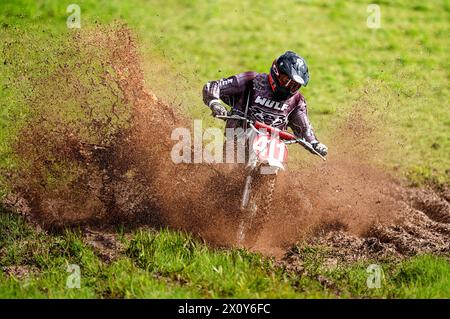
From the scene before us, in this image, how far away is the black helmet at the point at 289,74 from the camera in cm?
832

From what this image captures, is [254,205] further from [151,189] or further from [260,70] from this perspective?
[260,70]

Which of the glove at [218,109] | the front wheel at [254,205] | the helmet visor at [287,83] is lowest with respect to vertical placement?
the front wheel at [254,205]

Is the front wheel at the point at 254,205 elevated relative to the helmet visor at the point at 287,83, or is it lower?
lower

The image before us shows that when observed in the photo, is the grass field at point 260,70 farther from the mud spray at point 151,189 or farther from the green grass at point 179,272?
the mud spray at point 151,189

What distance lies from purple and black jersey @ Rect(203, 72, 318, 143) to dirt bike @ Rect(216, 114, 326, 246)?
322mm

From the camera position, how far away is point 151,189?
30.1 ft

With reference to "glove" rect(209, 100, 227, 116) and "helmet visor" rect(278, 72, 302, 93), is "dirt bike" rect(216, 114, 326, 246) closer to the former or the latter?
"glove" rect(209, 100, 227, 116)

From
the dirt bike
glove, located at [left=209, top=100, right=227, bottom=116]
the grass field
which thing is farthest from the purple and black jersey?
the grass field

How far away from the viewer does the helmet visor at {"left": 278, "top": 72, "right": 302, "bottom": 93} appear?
8.44 m

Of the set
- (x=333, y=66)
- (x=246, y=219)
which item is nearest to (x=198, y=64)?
(x=333, y=66)

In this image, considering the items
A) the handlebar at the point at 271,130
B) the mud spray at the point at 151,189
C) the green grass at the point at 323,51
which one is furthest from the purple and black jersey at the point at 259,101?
the green grass at the point at 323,51

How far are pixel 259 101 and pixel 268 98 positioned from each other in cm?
12

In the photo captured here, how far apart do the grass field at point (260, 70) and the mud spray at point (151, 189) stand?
0.52 m

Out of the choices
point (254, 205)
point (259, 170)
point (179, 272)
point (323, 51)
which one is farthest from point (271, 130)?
point (323, 51)
